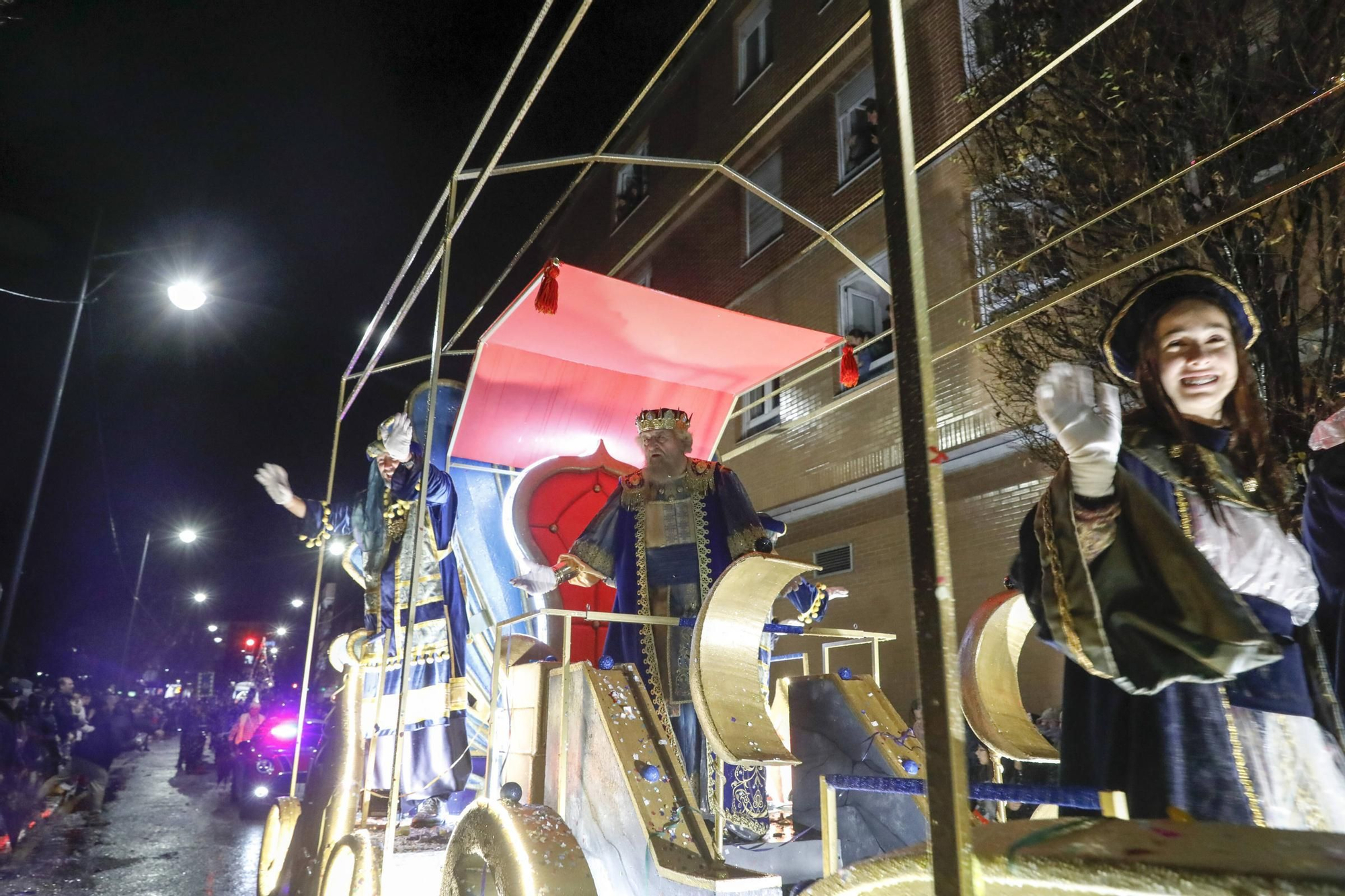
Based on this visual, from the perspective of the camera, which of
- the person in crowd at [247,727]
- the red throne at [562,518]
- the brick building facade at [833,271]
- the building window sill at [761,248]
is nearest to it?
the red throne at [562,518]

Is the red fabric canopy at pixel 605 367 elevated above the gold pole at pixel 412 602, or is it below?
above

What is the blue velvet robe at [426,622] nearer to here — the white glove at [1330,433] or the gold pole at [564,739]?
the gold pole at [564,739]

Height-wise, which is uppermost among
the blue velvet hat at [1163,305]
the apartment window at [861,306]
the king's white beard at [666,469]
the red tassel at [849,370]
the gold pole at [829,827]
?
the apartment window at [861,306]

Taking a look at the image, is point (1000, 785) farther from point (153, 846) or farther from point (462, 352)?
point (153, 846)

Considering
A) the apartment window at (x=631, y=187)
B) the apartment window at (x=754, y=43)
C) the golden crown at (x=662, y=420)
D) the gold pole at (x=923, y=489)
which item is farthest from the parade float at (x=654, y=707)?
the apartment window at (x=631, y=187)

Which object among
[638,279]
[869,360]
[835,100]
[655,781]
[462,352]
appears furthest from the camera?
[638,279]

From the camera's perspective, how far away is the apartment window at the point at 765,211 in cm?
1231

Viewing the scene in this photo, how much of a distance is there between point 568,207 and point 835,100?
7662 millimetres

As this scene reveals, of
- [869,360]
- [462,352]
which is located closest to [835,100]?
[869,360]

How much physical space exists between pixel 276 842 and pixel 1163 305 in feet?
17.4

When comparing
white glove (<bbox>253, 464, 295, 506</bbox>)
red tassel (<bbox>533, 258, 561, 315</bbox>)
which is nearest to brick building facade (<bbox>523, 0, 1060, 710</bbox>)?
red tassel (<bbox>533, 258, 561, 315</bbox>)

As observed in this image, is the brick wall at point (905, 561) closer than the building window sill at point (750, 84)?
Yes

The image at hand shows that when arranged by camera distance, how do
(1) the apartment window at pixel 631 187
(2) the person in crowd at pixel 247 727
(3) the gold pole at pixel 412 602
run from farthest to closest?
(1) the apartment window at pixel 631 187, (2) the person in crowd at pixel 247 727, (3) the gold pole at pixel 412 602

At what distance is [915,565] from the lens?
103 centimetres
